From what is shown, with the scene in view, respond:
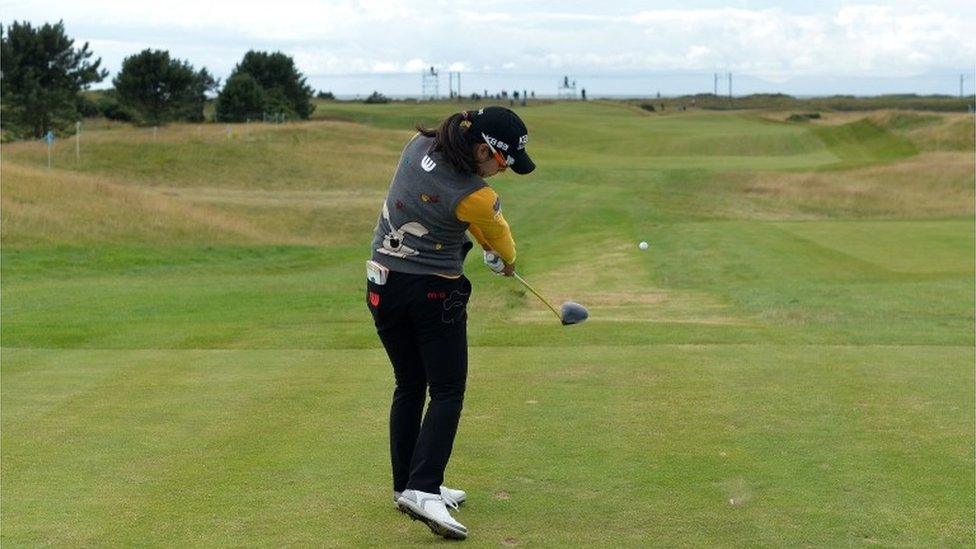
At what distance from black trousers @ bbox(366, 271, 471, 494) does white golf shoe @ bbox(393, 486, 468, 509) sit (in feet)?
0.17

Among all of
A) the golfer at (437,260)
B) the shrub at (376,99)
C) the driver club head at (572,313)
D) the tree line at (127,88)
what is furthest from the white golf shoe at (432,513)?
the shrub at (376,99)

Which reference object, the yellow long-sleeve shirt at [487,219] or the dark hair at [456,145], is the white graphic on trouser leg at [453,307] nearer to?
the yellow long-sleeve shirt at [487,219]

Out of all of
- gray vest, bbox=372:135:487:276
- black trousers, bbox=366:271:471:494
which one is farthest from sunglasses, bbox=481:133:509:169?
black trousers, bbox=366:271:471:494

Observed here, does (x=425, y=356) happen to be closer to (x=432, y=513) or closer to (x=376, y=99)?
(x=432, y=513)

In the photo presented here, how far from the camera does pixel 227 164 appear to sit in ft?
168

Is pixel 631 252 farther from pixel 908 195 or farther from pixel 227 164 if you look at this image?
pixel 227 164

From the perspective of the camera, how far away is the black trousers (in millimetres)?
5641

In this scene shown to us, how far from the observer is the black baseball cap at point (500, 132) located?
546 cm

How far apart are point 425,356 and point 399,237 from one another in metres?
0.59

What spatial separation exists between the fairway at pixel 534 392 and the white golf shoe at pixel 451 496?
7 cm

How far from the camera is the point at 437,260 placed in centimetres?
563

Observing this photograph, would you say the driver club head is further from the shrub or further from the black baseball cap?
the shrub

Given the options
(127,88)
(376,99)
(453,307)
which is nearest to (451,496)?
(453,307)

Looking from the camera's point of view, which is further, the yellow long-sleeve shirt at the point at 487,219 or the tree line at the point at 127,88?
the tree line at the point at 127,88
